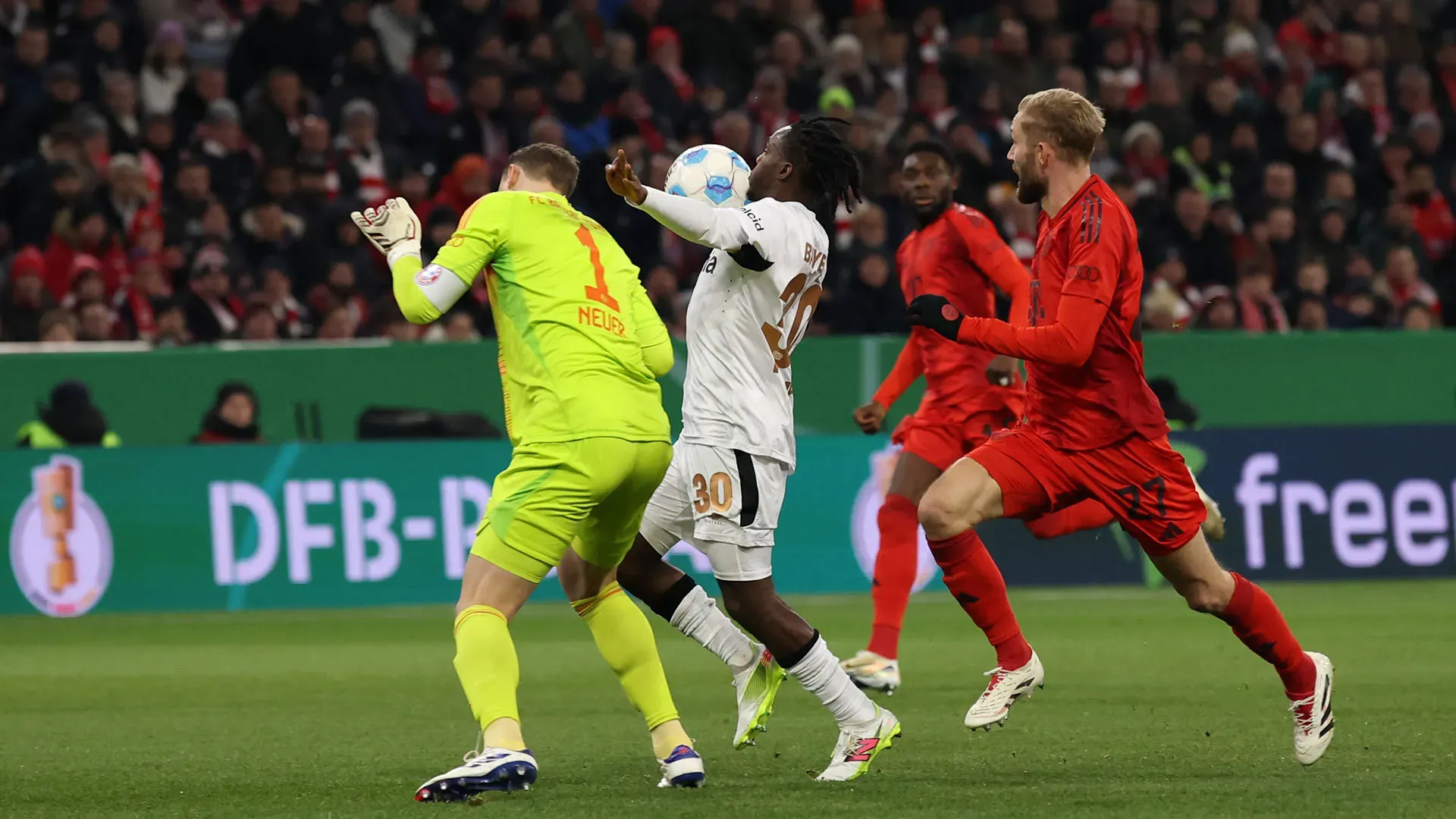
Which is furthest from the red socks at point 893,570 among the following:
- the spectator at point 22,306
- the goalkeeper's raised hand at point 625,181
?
the spectator at point 22,306

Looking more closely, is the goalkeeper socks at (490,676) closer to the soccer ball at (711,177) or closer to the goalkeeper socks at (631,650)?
the goalkeeper socks at (631,650)

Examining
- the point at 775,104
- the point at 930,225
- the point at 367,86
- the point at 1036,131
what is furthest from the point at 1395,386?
the point at 1036,131

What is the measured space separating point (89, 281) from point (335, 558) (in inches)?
125

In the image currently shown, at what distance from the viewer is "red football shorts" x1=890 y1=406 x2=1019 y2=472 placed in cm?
942

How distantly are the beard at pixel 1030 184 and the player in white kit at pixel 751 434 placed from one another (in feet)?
1.82

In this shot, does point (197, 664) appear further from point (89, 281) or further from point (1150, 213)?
point (1150, 213)

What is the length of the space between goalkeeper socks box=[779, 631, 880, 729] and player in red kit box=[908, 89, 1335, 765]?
658 mm

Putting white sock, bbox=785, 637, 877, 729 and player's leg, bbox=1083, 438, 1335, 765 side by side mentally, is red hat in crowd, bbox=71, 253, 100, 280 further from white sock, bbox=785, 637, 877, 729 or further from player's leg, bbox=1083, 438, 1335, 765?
player's leg, bbox=1083, 438, 1335, 765

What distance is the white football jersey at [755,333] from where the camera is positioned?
262 inches

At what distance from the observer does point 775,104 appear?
17.8 m

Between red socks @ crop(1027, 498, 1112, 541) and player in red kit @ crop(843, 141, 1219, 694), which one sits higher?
player in red kit @ crop(843, 141, 1219, 694)

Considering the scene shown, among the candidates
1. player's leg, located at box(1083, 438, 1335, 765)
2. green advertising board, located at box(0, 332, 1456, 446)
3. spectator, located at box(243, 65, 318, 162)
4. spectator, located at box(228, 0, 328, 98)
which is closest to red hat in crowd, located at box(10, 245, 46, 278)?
green advertising board, located at box(0, 332, 1456, 446)

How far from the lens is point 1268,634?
681cm

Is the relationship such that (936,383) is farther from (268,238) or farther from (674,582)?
(268,238)
